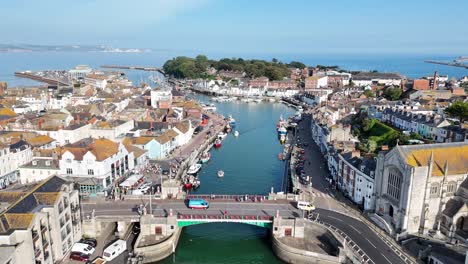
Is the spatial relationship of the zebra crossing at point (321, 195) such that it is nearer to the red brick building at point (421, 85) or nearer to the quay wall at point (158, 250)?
the quay wall at point (158, 250)

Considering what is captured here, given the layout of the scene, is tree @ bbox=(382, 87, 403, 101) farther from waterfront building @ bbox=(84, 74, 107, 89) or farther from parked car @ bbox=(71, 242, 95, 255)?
waterfront building @ bbox=(84, 74, 107, 89)

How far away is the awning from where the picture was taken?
189ft

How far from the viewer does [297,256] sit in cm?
4247

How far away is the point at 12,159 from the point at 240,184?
124 feet

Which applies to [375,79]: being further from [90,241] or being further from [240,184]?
[90,241]

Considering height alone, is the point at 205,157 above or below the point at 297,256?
above

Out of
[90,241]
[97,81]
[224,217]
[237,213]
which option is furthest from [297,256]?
[97,81]

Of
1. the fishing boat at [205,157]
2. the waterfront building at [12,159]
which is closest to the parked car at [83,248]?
the waterfront building at [12,159]

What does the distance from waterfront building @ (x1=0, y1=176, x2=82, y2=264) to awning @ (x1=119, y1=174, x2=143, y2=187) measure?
13009mm

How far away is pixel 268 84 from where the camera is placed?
18250 centimetres

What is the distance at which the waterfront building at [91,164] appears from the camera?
182ft

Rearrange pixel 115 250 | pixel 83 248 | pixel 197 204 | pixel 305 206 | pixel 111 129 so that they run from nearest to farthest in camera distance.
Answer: pixel 83 248 → pixel 115 250 → pixel 305 206 → pixel 197 204 → pixel 111 129

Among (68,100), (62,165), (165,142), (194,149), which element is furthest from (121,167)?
(68,100)

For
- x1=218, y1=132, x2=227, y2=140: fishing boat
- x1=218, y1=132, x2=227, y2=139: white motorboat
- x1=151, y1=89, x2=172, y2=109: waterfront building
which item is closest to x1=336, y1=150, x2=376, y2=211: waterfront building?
x1=218, y1=132, x2=227, y2=140: fishing boat
